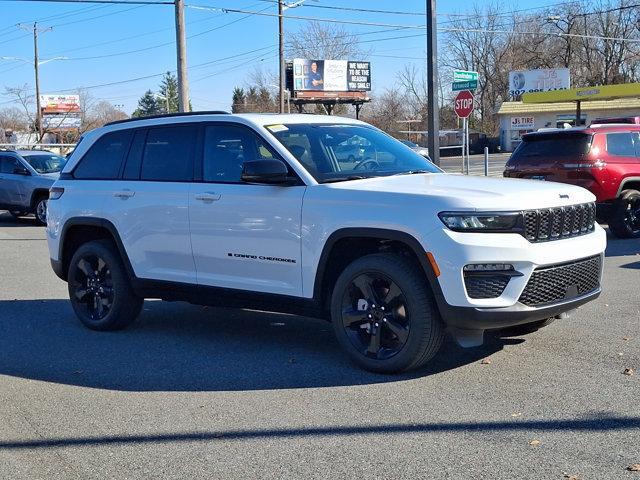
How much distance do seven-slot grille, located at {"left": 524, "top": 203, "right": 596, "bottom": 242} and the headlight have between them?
139 mm

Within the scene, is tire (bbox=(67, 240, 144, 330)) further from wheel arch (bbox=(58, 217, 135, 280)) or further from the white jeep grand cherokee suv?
wheel arch (bbox=(58, 217, 135, 280))

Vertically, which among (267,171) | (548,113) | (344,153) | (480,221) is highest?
(548,113)

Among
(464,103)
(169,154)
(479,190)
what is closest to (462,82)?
(464,103)

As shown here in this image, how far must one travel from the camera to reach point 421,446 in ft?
14.5

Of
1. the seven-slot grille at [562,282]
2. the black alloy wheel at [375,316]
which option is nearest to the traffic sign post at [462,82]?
the seven-slot grille at [562,282]

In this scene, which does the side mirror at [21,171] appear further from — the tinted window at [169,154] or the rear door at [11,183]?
the tinted window at [169,154]

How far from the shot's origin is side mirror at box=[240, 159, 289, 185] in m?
5.96

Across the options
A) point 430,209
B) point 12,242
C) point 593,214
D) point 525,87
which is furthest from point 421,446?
point 525,87

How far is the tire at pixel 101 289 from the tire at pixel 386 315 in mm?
2441

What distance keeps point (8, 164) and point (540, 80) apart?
5213 cm

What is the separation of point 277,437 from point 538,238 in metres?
2.24

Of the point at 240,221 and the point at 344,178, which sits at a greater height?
the point at 344,178

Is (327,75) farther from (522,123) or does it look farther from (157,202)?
(157,202)

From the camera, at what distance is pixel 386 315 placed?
5734mm
